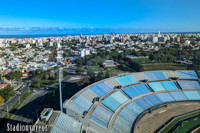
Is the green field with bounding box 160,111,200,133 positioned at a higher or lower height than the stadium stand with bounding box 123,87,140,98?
lower

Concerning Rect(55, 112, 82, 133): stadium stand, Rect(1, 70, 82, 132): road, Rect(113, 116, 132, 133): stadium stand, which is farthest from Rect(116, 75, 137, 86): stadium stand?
Rect(1, 70, 82, 132): road

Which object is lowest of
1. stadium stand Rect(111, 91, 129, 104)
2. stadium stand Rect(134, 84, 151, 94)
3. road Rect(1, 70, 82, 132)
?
road Rect(1, 70, 82, 132)

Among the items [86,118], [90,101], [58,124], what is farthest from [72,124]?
[90,101]

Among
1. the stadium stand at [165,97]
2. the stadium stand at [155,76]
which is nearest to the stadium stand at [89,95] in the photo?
the stadium stand at [165,97]

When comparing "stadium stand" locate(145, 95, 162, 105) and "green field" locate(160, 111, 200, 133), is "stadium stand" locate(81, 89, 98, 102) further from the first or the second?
"green field" locate(160, 111, 200, 133)

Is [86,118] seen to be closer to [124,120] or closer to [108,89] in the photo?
[124,120]

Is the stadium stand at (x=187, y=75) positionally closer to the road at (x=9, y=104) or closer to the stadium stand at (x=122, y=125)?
the stadium stand at (x=122, y=125)
